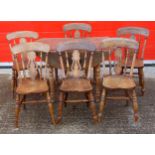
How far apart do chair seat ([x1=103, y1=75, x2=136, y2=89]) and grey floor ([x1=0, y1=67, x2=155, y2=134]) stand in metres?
0.45

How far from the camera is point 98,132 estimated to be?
2957 mm

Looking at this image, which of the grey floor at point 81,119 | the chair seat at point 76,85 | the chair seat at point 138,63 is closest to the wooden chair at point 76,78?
the chair seat at point 76,85

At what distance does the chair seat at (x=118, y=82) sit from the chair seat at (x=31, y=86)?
A: 73 cm

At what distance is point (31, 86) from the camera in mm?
3092

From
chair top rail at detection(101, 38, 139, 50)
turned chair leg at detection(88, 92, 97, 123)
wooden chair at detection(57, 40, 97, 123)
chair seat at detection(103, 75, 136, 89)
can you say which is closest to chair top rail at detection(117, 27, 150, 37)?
chair top rail at detection(101, 38, 139, 50)

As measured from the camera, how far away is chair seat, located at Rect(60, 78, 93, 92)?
299 cm

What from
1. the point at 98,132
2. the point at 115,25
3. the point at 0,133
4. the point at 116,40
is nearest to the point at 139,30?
the point at 116,40

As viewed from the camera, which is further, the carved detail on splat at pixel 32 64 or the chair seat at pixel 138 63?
the chair seat at pixel 138 63

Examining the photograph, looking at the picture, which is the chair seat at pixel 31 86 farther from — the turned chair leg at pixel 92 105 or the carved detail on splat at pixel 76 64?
the turned chair leg at pixel 92 105

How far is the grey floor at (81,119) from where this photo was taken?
3016 millimetres

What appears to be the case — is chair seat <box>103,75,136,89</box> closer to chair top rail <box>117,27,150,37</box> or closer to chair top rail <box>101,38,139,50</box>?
chair top rail <box>101,38,139,50</box>

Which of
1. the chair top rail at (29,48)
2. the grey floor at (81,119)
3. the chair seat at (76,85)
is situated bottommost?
the grey floor at (81,119)
